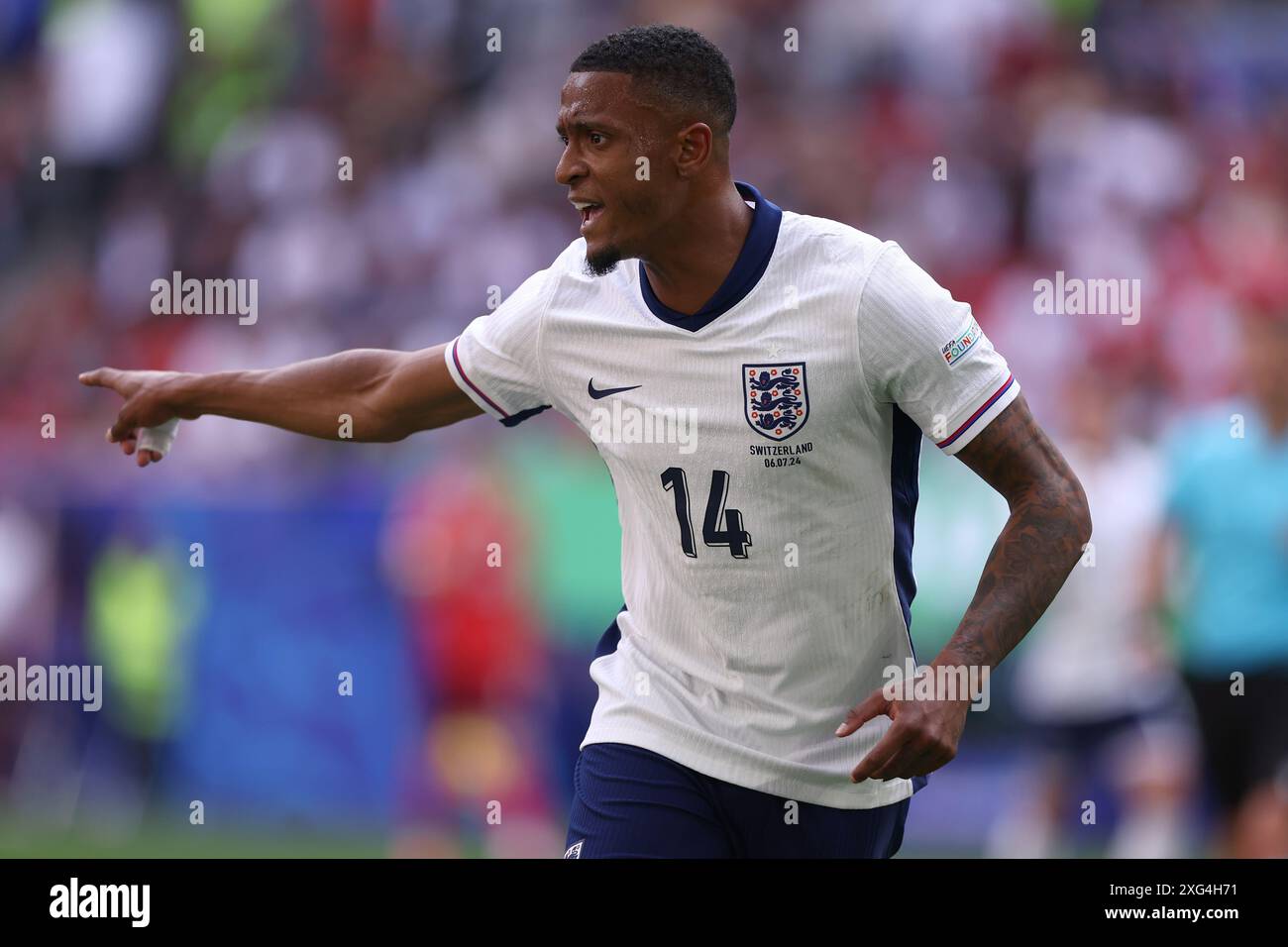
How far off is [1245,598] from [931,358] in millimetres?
3850

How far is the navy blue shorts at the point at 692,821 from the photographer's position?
4.24m

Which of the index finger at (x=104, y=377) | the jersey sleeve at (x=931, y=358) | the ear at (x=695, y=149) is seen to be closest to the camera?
the jersey sleeve at (x=931, y=358)

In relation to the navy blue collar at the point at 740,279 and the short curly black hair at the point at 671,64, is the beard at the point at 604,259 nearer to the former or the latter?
the navy blue collar at the point at 740,279

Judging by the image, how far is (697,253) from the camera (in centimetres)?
443

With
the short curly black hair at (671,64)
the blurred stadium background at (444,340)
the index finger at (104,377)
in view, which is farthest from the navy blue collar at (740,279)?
the blurred stadium background at (444,340)

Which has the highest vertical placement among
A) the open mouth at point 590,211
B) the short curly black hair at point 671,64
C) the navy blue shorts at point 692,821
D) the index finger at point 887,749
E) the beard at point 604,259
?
the short curly black hair at point 671,64

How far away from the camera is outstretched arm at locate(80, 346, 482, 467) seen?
4.79m

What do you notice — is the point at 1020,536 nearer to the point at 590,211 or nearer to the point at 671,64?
the point at 590,211

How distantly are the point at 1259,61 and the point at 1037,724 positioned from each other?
208 inches

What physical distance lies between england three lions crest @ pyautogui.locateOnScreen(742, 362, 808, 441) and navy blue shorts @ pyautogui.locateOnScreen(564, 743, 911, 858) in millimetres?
817

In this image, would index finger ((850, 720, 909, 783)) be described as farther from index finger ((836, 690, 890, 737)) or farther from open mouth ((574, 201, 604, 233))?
open mouth ((574, 201, 604, 233))

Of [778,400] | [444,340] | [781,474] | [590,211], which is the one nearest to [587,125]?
[590,211]

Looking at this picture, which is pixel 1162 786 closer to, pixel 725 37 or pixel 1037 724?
pixel 1037 724

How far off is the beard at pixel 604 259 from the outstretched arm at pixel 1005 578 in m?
0.94
